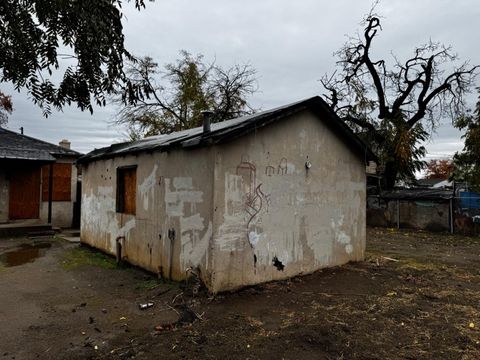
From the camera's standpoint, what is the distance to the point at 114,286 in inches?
261

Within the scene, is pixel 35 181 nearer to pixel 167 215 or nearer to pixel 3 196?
pixel 3 196

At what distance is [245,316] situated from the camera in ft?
16.5

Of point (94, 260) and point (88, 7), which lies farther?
point (94, 260)

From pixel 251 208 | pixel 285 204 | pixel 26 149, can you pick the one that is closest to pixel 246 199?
pixel 251 208

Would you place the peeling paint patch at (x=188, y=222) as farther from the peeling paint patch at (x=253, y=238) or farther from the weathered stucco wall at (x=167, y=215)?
the peeling paint patch at (x=253, y=238)

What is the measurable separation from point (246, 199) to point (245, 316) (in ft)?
6.48

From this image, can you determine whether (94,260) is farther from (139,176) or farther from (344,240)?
(344,240)

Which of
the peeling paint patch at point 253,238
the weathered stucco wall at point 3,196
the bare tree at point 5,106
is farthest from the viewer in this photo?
the bare tree at point 5,106

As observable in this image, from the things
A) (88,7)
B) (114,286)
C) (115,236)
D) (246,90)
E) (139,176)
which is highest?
(246,90)

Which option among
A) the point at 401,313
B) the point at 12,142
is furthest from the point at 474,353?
the point at 12,142

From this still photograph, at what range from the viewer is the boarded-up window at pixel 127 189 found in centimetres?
816

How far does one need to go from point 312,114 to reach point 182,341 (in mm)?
5080

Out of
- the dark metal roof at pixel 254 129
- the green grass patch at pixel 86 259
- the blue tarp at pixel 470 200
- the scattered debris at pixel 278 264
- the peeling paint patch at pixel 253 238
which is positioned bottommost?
the green grass patch at pixel 86 259

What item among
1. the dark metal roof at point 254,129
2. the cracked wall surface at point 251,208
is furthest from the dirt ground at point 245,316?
the dark metal roof at point 254,129
